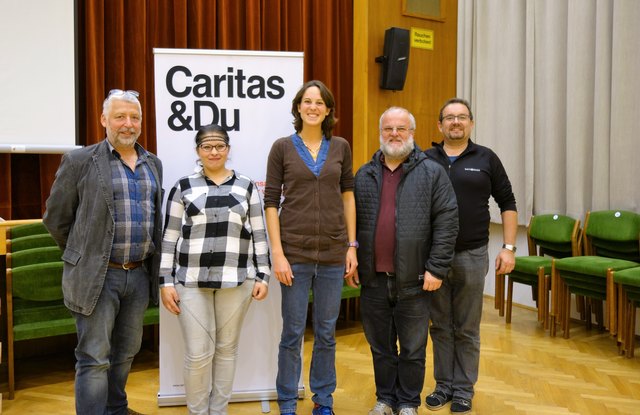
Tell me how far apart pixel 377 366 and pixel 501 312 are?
2.66 metres

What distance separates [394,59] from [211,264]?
3.52 metres

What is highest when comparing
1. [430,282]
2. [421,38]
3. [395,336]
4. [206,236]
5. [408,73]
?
[421,38]

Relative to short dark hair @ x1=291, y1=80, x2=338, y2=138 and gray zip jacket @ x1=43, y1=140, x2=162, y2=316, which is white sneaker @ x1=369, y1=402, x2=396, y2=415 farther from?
gray zip jacket @ x1=43, y1=140, x2=162, y2=316

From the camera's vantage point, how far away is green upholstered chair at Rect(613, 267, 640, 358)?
394 centimetres

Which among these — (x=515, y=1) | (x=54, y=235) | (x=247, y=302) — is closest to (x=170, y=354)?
(x=247, y=302)

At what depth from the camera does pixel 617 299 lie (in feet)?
13.6

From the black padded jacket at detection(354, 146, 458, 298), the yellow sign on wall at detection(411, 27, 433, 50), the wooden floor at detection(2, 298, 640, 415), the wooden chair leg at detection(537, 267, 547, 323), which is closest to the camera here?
the black padded jacket at detection(354, 146, 458, 298)

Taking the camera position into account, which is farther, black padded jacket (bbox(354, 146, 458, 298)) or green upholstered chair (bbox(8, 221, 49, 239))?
green upholstered chair (bbox(8, 221, 49, 239))

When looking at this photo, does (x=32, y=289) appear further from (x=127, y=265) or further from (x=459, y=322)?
(x=459, y=322)

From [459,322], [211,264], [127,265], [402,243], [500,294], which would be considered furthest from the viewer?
→ [500,294]

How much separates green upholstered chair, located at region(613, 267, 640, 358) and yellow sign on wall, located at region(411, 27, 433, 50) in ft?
9.51

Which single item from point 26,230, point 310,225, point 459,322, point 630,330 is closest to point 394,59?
point 630,330

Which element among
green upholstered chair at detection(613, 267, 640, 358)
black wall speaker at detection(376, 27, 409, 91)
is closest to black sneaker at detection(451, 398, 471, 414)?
green upholstered chair at detection(613, 267, 640, 358)

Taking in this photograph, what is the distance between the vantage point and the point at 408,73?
19.0 feet
